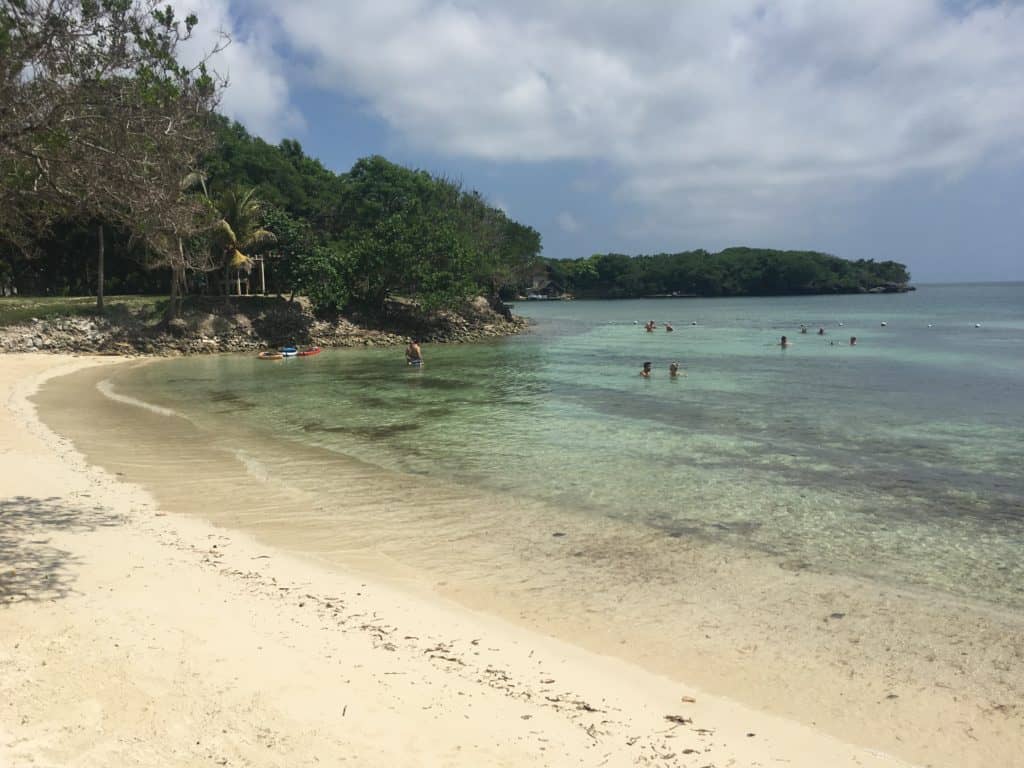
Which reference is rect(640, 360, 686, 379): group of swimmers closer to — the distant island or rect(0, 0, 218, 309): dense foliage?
rect(0, 0, 218, 309): dense foliage

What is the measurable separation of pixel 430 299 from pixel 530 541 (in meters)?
38.1

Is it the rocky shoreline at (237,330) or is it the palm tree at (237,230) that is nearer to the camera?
the rocky shoreline at (237,330)

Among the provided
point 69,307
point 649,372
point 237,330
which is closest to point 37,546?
point 649,372

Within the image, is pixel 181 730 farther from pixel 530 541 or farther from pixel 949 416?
pixel 949 416

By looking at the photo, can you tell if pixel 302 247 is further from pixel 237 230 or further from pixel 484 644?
pixel 484 644

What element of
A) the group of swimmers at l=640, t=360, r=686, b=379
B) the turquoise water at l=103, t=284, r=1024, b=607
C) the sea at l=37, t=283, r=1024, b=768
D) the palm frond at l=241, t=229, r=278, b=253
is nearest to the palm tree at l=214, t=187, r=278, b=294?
the palm frond at l=241, t=229, r=278, b=253

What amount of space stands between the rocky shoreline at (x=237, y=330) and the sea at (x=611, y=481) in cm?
930

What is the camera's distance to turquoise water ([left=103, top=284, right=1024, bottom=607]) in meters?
9.30

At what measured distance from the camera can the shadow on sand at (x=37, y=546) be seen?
5953mm

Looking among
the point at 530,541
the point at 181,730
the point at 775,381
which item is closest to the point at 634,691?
the point at 181,730

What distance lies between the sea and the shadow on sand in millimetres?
1341

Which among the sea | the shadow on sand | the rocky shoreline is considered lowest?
the sea

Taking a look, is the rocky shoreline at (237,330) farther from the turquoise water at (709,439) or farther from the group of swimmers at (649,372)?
the group of swimmers at (649,372)

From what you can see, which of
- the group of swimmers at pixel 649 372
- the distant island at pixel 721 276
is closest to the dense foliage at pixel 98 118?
the group of swimmers at pixel 649 372
